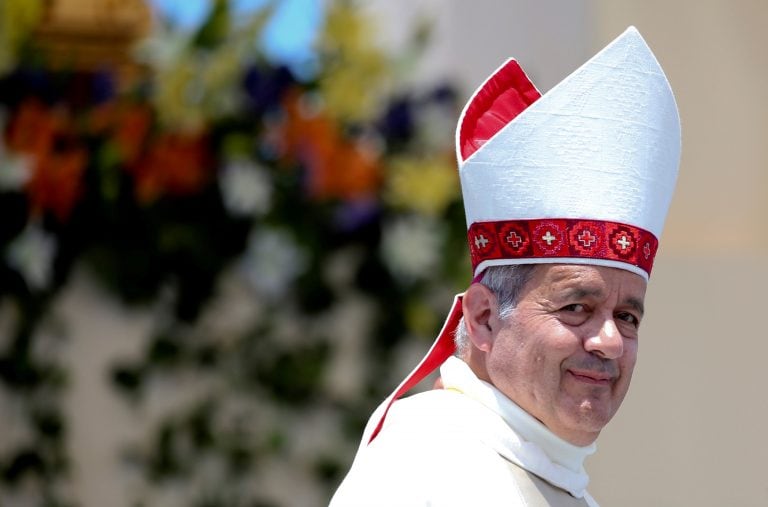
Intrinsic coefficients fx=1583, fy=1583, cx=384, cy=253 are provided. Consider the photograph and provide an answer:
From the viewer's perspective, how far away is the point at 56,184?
5047 mm

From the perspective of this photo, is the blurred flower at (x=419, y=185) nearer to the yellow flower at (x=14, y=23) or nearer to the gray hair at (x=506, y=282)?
the yellow flower at (x=14, y=23)

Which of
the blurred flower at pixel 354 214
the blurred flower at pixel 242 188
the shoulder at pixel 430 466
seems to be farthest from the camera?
the blurred flower at pixel 354 214

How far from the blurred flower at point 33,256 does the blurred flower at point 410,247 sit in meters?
1.13

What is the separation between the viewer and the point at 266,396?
5.29 m

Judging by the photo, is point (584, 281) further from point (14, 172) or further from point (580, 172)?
point (14, 172)

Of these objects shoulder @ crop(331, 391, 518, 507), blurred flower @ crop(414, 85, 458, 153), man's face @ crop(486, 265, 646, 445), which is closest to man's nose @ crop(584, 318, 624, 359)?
man's face @ crop(486, 265, 646, 445)

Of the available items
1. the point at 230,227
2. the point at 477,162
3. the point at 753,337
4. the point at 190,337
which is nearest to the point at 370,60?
the point at 230,227

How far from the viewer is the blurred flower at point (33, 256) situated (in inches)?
196

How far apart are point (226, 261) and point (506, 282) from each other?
2.46 metres

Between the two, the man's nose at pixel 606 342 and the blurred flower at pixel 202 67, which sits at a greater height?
the blurred flower at pixel 202 67

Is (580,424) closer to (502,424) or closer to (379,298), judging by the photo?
(502,424)

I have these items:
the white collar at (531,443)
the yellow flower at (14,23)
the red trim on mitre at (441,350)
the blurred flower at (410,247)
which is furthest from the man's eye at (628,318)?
the yellow flower at (14,23)

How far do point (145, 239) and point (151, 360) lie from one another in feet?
1.30

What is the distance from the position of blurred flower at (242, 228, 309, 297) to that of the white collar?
2.38m
